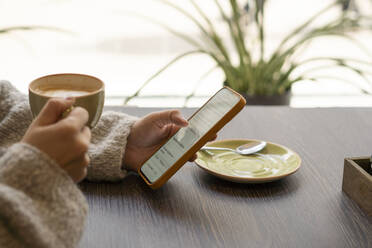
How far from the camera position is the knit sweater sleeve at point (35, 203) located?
0.51 meters

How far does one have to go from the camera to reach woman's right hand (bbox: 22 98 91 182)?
1.77ft

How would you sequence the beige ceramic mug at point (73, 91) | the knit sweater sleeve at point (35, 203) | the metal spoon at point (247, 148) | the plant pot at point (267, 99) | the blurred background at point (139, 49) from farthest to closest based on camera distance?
the blurred background at point (139, 49), the plant pot at point (267, 99), the metal spoon at point (247, 148), the beige ceramic mug at point (73, 91), the knit sweater sleeve at point (35, 203)

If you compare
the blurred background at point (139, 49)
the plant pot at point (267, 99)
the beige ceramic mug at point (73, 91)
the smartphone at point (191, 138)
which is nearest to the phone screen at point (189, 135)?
the smartphone at point (191, 138)

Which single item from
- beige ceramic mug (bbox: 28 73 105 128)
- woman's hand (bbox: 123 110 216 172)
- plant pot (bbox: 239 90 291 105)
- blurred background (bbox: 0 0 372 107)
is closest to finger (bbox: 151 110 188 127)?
woman's hand (bbox: 123 110 216 172)

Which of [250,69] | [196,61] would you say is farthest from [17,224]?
[196,61]

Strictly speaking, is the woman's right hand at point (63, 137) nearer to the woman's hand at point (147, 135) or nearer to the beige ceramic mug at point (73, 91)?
the beige ceramic mug at point (73, 91)

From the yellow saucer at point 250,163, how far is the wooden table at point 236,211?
0.02m

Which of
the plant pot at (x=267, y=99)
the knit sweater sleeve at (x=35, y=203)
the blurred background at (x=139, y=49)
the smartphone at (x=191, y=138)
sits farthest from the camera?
the blurred background at (x=139, y=49)

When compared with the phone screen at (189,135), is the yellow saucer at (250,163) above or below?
below

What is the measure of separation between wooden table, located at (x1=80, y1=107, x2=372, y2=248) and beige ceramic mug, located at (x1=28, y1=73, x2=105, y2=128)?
0.15 meters

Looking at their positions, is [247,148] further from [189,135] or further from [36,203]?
[36,203]

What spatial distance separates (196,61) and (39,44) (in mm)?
1042

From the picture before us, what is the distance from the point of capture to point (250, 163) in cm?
83

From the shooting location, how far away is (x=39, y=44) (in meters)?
3.15
